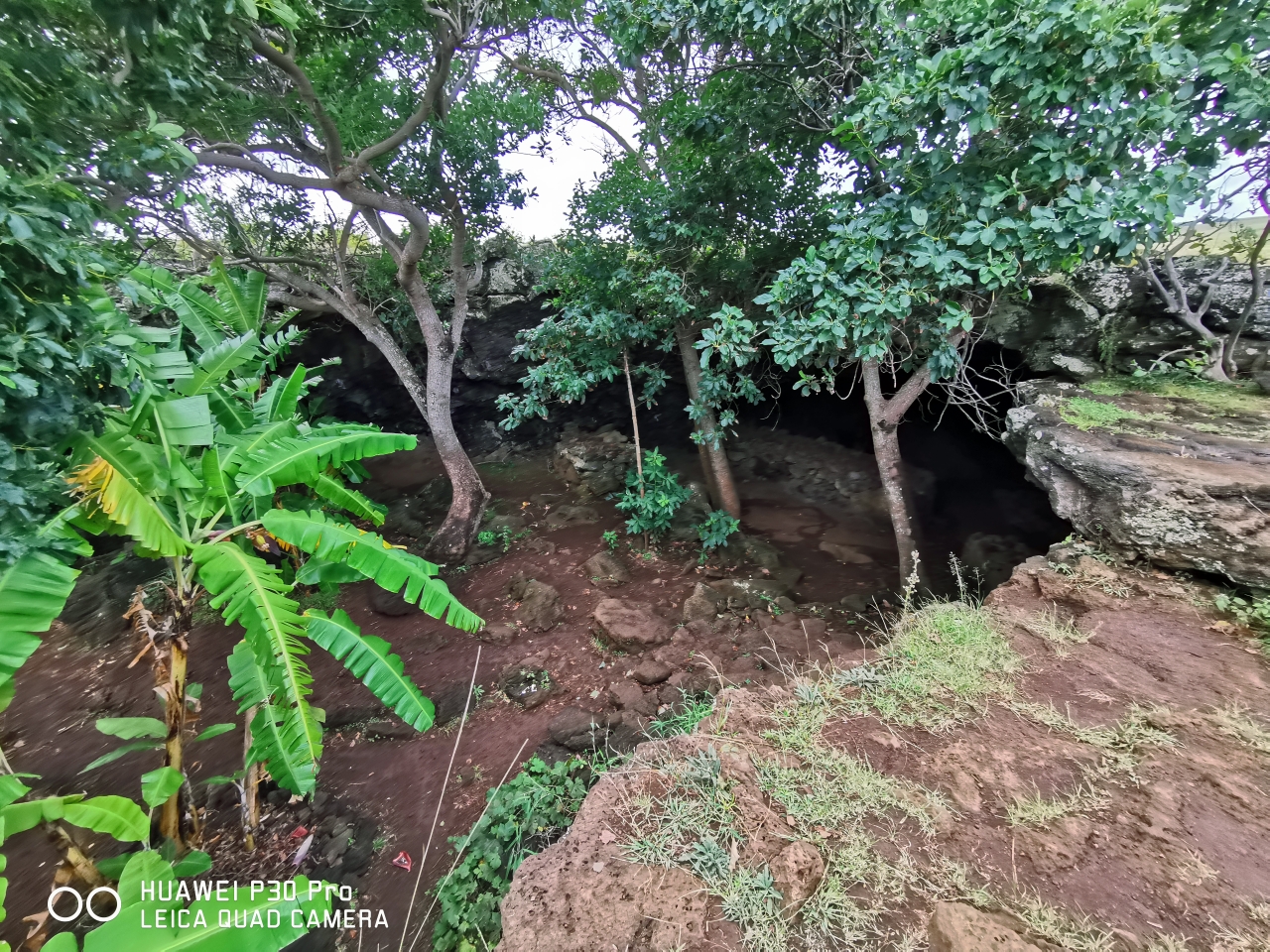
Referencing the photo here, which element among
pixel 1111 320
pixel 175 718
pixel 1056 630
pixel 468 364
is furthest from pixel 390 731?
pixel 1111 320

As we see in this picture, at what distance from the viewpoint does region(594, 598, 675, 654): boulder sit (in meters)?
5.45

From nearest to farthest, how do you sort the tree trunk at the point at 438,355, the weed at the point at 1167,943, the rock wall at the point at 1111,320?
the weed at the point at 1167,943 < the rock wall at the point at 1111,320 < the tree trunk at the point at 438,355

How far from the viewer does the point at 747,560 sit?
720 centimetres

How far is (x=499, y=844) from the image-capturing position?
10.3ft

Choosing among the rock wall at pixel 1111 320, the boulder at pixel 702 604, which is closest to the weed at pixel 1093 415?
the rock wall at pixel 1111 320

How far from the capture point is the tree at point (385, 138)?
5098mm

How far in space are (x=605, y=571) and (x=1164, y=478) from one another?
18.2 ft

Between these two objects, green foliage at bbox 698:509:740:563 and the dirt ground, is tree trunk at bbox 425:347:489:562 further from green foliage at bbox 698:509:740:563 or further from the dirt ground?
green foliage at bbox 698:509:740:563

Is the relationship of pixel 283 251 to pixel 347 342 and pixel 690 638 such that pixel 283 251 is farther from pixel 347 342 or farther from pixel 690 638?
pixel 690 638

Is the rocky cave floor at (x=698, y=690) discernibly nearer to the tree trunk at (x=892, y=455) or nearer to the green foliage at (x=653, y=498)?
the green foliage at (x=653, y=498)

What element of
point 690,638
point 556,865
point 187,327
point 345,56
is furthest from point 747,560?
point 345,56

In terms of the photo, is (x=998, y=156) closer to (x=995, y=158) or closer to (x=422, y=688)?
(x=995, y=158)

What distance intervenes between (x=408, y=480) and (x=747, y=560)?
310 inches

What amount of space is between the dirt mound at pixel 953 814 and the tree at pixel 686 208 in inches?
150
